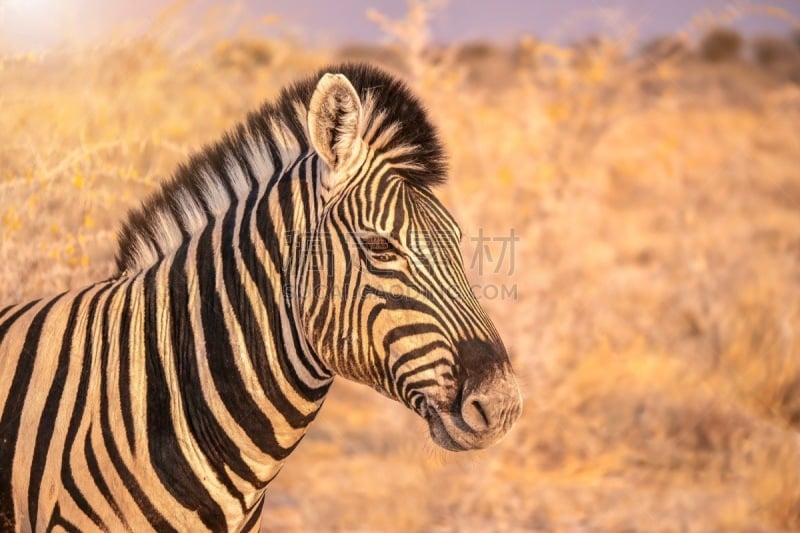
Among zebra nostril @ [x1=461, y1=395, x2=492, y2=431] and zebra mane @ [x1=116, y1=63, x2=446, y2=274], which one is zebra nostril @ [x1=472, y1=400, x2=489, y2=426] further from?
zebra mane @ [x1=116, y1=63, x2=446, y2=274]

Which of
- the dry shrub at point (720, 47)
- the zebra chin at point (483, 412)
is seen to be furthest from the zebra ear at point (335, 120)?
the dry shrub at point (720, 47)

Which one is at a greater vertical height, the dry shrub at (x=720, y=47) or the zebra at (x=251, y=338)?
the dry shrub at (x=720, y=47)

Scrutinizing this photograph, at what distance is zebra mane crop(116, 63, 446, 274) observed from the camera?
123 inches

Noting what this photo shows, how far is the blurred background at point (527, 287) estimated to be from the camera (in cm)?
534

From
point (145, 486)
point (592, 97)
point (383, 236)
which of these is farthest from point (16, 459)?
point (592, 97)

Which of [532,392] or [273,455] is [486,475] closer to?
[532,392]

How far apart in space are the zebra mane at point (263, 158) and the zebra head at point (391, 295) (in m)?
0.09

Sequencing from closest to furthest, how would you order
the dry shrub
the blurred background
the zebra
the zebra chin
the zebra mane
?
the zebra chin
the zebra
the zebra mane
the blurred background
the dry shrub

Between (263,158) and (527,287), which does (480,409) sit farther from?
(527,287)

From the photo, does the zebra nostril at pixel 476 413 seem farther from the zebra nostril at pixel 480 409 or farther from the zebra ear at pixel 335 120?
the zebra ear at pixel 335 120

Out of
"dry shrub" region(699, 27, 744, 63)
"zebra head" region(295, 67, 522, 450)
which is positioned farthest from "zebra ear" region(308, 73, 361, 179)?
"dry shrub" region(699, 27, 744, 63)

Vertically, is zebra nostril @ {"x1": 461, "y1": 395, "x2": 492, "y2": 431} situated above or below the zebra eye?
below

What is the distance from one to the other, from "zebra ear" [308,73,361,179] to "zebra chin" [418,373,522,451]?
35.5 inches

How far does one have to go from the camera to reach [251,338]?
2988 mm
